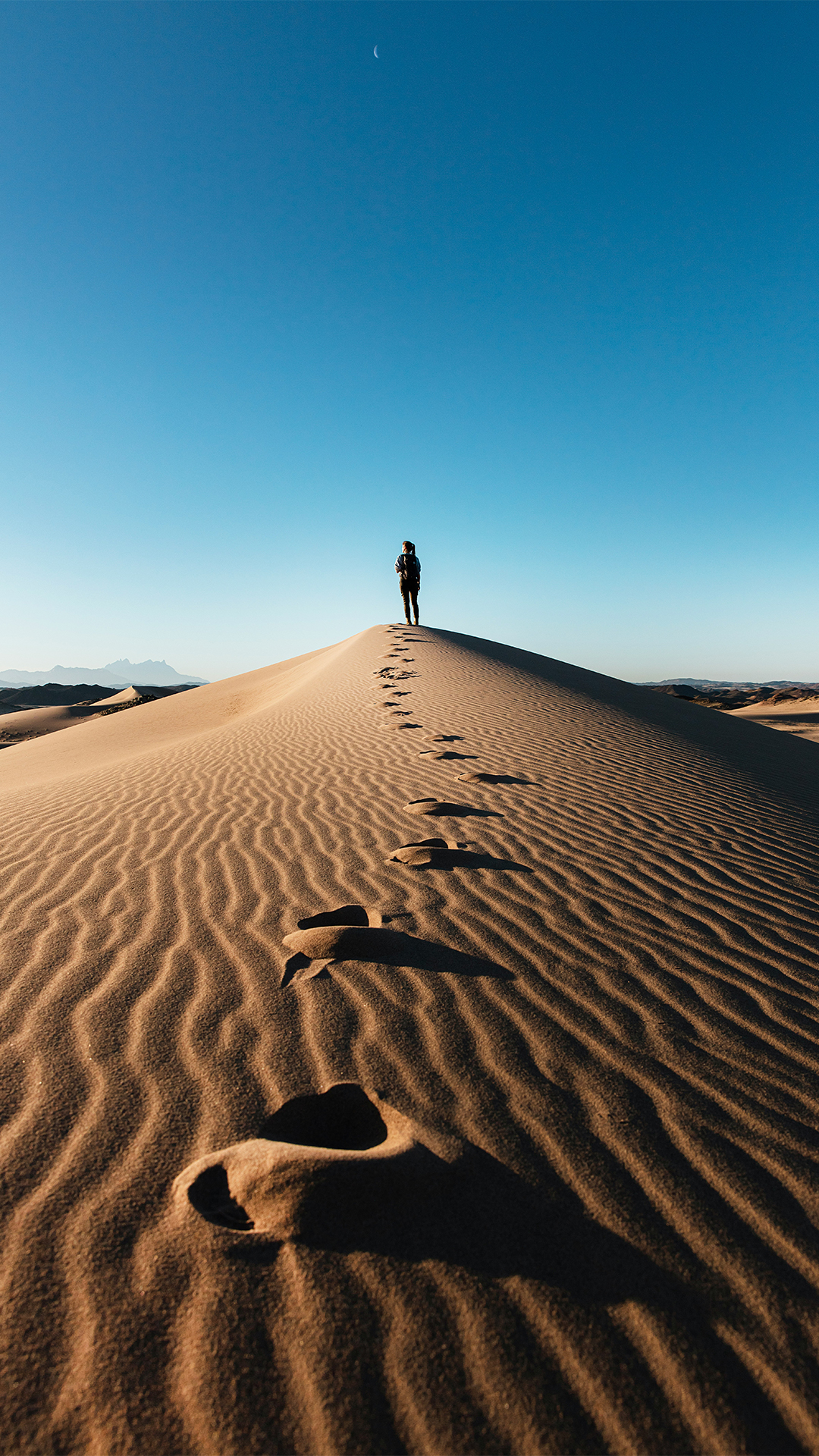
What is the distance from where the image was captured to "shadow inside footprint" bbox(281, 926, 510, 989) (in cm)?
279

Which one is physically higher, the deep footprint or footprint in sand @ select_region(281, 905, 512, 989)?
the deep footprint

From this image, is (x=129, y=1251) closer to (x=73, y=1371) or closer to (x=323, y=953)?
(x=73, y=1371)

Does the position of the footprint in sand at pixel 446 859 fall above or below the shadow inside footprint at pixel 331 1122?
above

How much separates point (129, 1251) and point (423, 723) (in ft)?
25.1

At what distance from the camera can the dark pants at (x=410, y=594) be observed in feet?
61.6

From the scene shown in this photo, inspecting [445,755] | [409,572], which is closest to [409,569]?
[409,572]

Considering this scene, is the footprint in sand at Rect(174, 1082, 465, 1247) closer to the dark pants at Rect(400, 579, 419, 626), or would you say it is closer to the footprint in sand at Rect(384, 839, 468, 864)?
the footprint in sand at Rect(384, 839, 468, 864)

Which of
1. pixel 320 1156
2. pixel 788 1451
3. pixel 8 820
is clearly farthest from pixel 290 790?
pixel 788 1451

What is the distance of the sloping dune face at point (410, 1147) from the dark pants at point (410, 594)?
15.1m

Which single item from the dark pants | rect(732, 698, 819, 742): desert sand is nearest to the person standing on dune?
the dark pants

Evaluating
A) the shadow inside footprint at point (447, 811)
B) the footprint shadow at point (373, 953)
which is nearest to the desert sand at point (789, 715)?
the shadow inside footprint at point (447, 811)

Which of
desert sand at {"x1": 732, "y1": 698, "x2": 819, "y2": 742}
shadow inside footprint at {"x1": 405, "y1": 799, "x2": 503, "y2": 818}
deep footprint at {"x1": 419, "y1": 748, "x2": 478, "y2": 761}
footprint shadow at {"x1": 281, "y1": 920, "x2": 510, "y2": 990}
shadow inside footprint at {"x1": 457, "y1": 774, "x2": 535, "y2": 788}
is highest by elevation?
deep footprint at {"x1": 419, "y1": 748, "x2": 478, "y2": 761}

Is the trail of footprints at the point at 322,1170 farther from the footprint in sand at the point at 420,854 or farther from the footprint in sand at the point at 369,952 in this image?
the footprint in sand at the point at 420,854

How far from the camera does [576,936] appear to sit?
314cm
